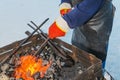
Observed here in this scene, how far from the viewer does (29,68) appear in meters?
3.00

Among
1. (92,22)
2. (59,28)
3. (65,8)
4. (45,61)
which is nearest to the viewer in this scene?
(59,28)

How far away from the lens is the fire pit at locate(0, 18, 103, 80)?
2.92 m

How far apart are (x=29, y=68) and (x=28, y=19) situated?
3.02m

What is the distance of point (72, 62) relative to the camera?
3.13 metres

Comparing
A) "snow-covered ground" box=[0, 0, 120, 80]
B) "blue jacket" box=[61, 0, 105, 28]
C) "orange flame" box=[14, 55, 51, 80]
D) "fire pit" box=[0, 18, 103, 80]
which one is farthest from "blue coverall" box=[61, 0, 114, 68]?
"snow-covered ground" box=[0, 0, 120, 80]

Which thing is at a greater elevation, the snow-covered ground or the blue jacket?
the blue jacket

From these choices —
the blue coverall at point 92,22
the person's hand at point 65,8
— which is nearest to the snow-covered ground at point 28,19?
the blue coverall at point 92,22

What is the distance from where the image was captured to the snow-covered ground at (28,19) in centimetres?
494

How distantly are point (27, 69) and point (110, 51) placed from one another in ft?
7.47

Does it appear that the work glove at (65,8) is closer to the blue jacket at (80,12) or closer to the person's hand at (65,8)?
the person's hand at (65,8)

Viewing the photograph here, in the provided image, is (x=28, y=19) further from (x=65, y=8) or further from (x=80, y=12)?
(x=80, y=12)

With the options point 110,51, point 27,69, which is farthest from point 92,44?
point 110,51

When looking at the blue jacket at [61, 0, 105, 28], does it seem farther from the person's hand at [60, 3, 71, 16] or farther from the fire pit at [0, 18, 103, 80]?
the person's hand at [60, 3, 71, 16]

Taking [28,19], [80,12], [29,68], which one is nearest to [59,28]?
[80,12]
